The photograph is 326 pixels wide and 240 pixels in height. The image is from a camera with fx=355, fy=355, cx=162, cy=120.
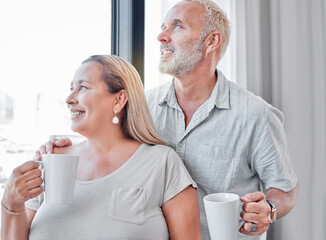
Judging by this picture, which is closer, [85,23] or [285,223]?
[85,23]

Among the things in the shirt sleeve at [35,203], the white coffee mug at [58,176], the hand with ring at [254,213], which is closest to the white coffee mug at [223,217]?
the hand with ring at [254,213]

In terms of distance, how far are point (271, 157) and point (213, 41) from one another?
1.86ft

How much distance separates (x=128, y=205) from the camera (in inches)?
43.7

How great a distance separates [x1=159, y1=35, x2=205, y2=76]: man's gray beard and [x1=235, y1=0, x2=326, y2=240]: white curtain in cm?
43

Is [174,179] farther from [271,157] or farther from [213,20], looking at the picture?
[213,20]

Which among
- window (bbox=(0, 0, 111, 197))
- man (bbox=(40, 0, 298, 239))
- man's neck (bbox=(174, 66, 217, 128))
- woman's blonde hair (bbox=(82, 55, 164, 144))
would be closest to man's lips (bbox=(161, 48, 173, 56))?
man (bbox=(40, 0, 298, 239))

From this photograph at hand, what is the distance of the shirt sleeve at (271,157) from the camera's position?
1377mm

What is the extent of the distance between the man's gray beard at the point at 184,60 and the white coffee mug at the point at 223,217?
2.26 ft

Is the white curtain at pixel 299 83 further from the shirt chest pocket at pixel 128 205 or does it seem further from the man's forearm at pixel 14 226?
the man's forearm at pixel 14 226

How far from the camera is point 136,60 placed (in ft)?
5.92

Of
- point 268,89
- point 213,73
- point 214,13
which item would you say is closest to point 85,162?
point 213,73

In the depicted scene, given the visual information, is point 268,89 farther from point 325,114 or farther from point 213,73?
point 213,73

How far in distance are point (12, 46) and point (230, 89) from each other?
2.94ft

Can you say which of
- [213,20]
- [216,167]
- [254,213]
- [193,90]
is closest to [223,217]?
[254,213]
